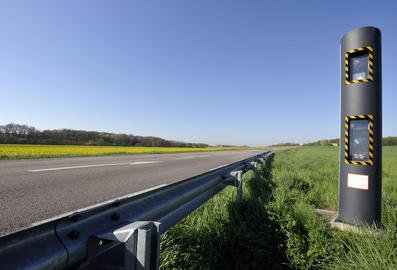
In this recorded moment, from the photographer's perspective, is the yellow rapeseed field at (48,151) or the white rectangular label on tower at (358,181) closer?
the white rectangular label on tower at (358,181)

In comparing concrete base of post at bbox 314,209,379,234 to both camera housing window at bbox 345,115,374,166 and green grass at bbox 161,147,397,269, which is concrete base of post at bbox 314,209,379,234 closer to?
green grass at bbox 161,147,397,269

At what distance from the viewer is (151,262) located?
119cm

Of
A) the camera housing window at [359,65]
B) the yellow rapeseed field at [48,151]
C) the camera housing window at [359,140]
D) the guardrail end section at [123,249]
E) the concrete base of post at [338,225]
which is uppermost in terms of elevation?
the camera housing window at [359,65]

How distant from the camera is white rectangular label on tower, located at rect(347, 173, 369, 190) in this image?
329 cm

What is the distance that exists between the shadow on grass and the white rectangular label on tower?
55.0 inches

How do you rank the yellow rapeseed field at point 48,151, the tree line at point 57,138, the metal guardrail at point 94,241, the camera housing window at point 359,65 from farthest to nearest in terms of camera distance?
the tree line at point 57,138 → the yellow rapeseed field at point 48,151 → the camera housing window at point 359,65 → the metal guardrail at point 94,241

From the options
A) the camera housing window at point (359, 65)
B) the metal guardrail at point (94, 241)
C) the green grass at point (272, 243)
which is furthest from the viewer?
the camera housing window at point (359, 65)

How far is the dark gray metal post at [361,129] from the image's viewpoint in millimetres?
3262

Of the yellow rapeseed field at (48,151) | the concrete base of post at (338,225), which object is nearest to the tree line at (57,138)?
the yellow rapeseed field at (48,151)

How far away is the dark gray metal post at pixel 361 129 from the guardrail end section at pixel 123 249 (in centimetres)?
324

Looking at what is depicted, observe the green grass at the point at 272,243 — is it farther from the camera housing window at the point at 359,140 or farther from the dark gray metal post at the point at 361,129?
the camera housing window at the point at 359,140

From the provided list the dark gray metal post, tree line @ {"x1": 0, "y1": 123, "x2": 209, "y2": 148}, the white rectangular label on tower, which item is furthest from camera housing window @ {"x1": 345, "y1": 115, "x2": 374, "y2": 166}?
tree line @ {"x1": 0, "y1": 123, "x2": 209, "y2": 148}

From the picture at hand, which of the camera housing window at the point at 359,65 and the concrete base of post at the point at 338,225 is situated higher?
the camera housing window at the point at 359,65

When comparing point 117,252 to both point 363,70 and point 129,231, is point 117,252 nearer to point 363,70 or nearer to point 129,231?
point 129,231
